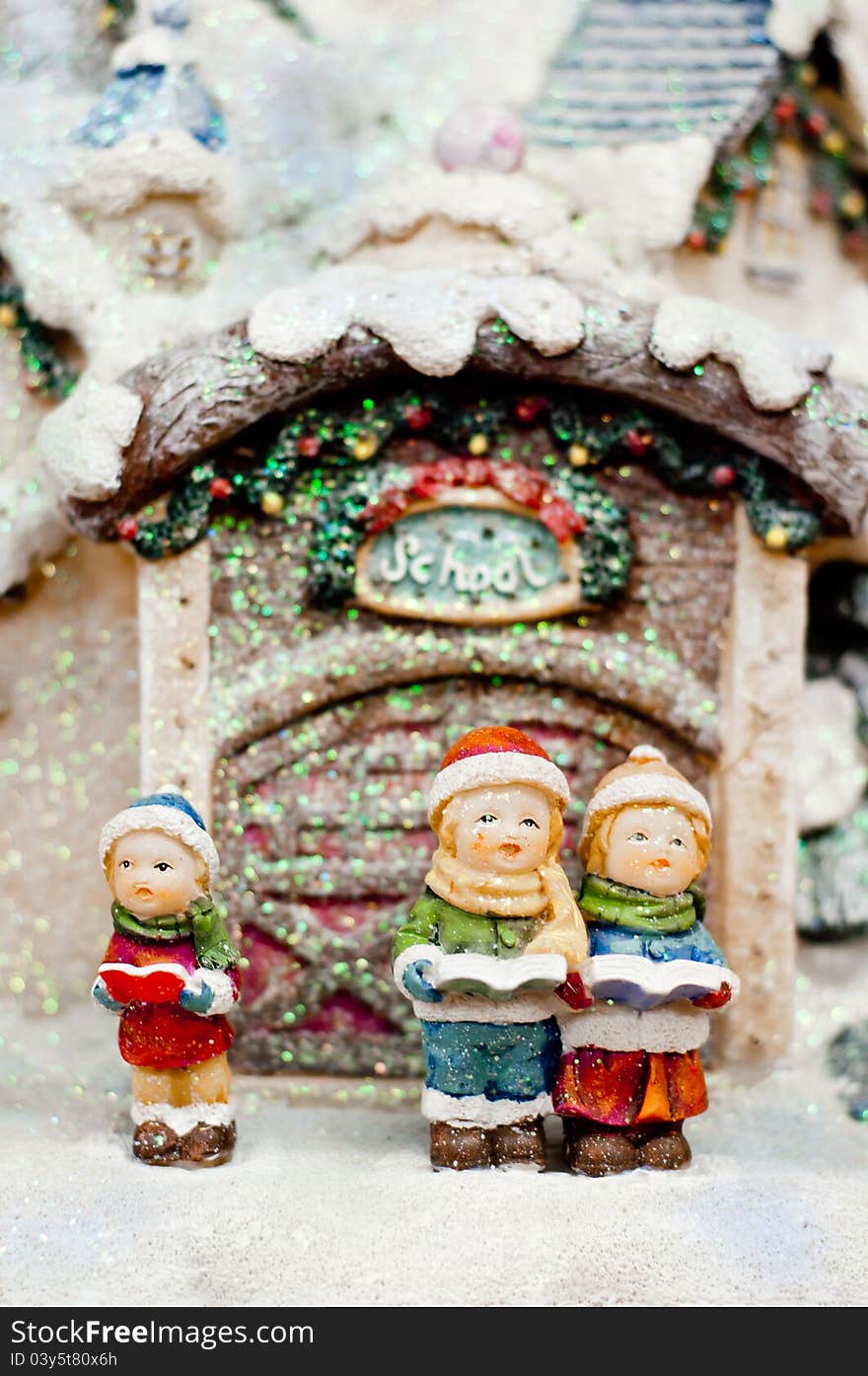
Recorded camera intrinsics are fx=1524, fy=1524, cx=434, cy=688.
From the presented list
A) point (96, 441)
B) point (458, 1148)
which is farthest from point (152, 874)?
point (96, 441)

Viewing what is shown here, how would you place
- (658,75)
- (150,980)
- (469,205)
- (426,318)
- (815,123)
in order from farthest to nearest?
(815,123) → (658,75) → (469,205) → (426,318) → (150,980)

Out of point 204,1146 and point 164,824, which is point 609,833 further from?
point 204,1146

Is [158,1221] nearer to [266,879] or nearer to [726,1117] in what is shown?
[266,879]

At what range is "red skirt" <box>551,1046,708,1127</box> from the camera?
11.6 feet

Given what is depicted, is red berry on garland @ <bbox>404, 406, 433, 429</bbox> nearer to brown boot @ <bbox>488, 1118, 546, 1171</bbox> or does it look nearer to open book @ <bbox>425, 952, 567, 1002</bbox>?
open book @ <bbox>425, 952, 567, 1002</bbox>

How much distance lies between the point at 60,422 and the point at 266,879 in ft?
4.44

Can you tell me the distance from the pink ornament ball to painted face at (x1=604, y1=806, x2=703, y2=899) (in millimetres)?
1987

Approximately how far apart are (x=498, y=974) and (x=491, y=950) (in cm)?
8

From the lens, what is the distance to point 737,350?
3.95 meters

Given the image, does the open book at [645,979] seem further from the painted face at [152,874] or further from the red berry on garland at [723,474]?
the red berry on garland at [723,474]

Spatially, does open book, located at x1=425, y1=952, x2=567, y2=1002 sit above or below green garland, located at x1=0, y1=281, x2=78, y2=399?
below

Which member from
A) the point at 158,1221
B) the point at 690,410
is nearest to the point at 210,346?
the point at 690,410

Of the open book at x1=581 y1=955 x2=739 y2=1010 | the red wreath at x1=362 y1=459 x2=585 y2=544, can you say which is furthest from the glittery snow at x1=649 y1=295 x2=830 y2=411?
the open book at x1=581 y1=955 x2=739 y2=1010

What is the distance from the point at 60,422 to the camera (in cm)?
404
